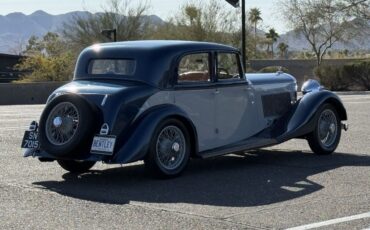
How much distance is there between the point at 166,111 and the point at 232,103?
60.8 inches

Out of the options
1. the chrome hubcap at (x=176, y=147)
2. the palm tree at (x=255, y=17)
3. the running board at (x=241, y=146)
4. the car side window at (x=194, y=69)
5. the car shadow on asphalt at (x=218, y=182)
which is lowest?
the car shadow on asphalt at (x=218, y=182)

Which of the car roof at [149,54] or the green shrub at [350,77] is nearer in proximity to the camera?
the car roof at [149,54]

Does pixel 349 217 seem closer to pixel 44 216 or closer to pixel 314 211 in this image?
pixel 314 211

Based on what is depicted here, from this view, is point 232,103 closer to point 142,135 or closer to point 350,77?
point 142,135

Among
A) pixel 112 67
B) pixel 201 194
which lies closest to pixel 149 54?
pixel 112 67

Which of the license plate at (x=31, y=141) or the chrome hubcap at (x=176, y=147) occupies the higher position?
the license plate at (x=31, y=141)

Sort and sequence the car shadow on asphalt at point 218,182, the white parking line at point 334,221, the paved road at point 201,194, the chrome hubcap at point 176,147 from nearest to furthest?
the white parking line at point 334,221
the paved road at point 201,194
the car shadow on asphalt at point 218,182
the chrome hubcap at point 176,147

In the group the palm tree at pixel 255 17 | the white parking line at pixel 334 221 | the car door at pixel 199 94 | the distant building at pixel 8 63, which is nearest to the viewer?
the white parking line at pixel 334 221

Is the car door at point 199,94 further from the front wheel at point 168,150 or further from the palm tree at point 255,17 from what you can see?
the palm tree at point 255,17

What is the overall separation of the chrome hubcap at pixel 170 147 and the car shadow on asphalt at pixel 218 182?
224 mm

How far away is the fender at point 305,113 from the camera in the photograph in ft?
34.8

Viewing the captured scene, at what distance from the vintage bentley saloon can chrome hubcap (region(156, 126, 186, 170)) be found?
0.04 ft

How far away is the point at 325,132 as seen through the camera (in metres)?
11.2

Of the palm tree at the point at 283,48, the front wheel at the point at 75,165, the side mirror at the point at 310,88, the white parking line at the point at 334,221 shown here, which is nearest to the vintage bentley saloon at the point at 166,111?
the front wheel at the point at 75,165
